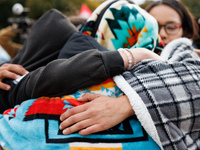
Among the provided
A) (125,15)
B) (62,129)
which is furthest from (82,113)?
(125,15)

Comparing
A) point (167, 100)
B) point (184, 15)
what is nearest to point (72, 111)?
point (167, 100)

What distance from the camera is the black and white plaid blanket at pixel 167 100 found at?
2.41ft

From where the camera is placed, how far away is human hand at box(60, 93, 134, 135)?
74 centimetres

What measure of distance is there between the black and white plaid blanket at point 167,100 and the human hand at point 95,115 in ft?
0.18

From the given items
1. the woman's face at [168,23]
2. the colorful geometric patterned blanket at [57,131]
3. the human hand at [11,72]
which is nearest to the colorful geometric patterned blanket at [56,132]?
the colorful geometric patterned blanket at [57,131]

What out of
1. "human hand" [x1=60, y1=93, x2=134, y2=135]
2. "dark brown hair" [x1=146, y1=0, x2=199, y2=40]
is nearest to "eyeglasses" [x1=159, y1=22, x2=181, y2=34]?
"dark brown hair" [x1=146, y1=0, x2=199, y2=40]

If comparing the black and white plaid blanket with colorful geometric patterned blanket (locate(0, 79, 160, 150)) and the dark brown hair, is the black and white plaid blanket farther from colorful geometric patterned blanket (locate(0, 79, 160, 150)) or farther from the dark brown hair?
the dark brown hair

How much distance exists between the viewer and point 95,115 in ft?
2.48

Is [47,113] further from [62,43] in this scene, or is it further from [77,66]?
[62,43]

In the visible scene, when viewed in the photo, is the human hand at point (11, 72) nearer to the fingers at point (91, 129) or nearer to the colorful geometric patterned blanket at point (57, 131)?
the colorful geometric patterned blanket at point (57, 131)

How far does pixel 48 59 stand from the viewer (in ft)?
3.71

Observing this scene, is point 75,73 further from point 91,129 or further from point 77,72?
point 91,129

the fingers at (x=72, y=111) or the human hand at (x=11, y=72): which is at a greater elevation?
the human hand at (x=11, y=72)

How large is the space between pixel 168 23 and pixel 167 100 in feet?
3.35
